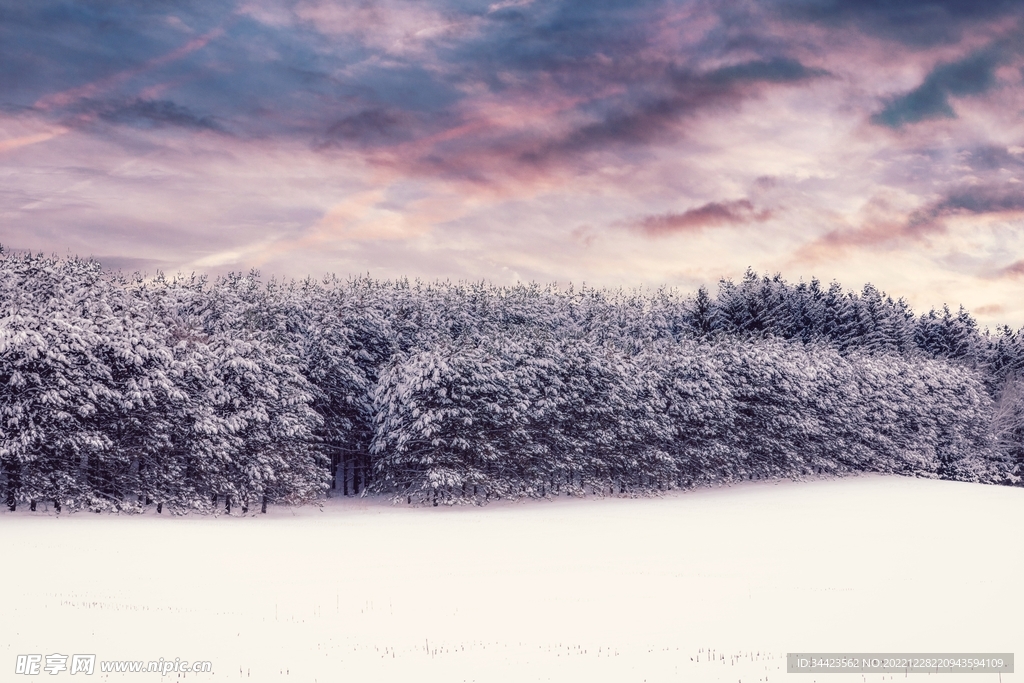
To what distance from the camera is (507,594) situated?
1853 centimetres

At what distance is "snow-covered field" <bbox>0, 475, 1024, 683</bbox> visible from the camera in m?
12.8

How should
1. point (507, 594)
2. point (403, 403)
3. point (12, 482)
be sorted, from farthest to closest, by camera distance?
point (403, 403) → point (12, 482) → point (507, 594)

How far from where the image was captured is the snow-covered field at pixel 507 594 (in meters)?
12.8

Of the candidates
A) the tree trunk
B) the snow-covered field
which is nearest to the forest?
the tree trunk

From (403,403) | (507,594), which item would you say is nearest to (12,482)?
(403,403)

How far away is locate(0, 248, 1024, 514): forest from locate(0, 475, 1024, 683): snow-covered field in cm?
434

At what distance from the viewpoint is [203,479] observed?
37938 mm

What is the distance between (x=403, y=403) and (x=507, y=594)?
25.3 meters

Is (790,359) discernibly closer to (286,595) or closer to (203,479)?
(203,479)

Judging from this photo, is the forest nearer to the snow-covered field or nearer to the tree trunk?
the tree trunk

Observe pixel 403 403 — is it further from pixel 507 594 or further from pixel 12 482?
pixel 507 594

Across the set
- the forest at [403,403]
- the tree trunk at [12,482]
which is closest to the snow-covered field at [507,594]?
the tree trunk at [12,482]

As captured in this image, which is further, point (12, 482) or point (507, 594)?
point (12, 482)

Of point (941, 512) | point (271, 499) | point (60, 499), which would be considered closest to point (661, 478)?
point (941, 512)
